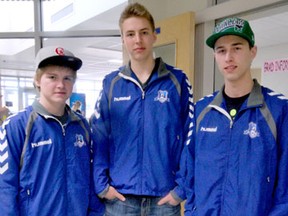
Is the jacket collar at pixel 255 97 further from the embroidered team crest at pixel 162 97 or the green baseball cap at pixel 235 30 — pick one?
the embroidered team crest at pixel 162 97

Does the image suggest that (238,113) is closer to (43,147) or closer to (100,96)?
(100,96)

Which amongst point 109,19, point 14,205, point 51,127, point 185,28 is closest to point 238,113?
point 51,127

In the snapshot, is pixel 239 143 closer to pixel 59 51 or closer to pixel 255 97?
pixel 255 97

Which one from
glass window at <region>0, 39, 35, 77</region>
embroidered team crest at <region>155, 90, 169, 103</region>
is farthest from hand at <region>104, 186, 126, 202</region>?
glass window at <region>0, 39, 35, 77</region>

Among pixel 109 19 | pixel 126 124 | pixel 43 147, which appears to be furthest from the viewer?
pixel 109 19

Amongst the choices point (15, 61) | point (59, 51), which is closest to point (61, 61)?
point (59, 51)

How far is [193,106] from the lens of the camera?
1.52 meters

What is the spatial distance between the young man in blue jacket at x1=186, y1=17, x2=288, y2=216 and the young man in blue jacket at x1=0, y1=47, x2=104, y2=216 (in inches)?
22.5

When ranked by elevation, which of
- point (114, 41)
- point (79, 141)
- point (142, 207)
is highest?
point (114, 41)

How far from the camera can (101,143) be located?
157 cm

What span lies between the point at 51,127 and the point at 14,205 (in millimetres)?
395

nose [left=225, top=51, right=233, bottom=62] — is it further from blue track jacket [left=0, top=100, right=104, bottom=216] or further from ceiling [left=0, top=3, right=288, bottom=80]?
ceiling [left=0, top=3, right=288, bottom=80]

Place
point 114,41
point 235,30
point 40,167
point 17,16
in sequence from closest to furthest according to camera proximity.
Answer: point 235,30, point 40,167, point 17,16, point 114,41

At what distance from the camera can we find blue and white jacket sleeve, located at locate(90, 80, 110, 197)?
1.52 metres
